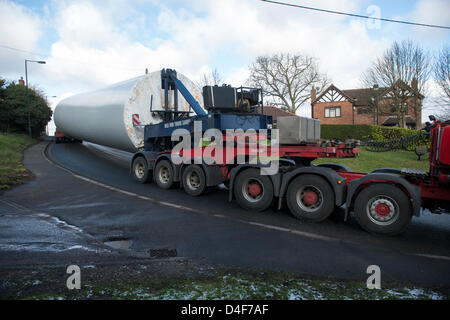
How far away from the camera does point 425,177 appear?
549 cm

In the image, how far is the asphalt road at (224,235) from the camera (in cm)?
429

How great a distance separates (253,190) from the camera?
7.28 meters

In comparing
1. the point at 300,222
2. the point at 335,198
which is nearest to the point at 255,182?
the point at 300,222

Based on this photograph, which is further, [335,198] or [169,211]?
[169,211]

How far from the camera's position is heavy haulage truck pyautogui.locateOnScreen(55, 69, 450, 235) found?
5.45 metres

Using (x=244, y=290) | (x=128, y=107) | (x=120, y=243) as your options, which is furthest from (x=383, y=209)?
(x=128, y=107)

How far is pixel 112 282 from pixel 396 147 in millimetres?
21339

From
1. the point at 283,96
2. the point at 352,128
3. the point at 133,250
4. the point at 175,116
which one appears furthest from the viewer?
the point at 283,96

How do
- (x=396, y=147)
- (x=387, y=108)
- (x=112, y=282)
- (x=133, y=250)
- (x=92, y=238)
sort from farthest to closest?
1. (x=387, y=108)
2. (x=396, y=147)
3. (x=92, y=238)
4. (x=133, y=250)
5. (x=112, y=282)

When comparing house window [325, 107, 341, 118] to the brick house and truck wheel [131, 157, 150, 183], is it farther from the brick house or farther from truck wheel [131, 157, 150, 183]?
truck wheel [131, 157, 150, 183]

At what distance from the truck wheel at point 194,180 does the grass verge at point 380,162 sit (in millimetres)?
8050

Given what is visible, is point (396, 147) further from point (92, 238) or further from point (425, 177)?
point (92, 238)
